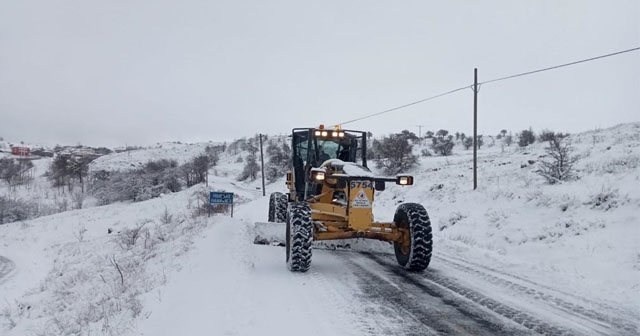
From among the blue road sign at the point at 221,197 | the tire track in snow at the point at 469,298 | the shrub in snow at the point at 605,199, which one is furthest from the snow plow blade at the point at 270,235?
the shrub in snow at the point at 605,199

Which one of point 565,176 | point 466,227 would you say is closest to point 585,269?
point 466,227

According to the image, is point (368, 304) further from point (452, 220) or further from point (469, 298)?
point (452, 220)

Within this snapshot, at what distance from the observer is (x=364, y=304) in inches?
220

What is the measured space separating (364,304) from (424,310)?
749mm

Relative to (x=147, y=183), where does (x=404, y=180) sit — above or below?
above

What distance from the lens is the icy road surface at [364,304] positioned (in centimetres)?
469

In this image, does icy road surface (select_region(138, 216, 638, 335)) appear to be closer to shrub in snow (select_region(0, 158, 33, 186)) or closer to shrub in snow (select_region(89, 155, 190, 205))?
shrub in snow (select_region(89, 155, 190, 205))

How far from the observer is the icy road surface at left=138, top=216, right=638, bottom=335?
4688mm

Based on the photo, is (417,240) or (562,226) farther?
(562,226)

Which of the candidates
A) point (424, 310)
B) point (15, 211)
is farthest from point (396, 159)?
point (15, 211)

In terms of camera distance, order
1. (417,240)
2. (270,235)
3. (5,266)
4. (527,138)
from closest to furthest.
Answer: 1. (417,240)
2. (270,235)
3. (5,266)
4. (527,138)

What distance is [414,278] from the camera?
7.15 meters

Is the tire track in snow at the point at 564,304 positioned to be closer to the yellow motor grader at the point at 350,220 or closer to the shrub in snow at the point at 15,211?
the yellow motor grader at the point at 350,220

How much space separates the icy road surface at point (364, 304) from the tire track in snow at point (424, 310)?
1cm
